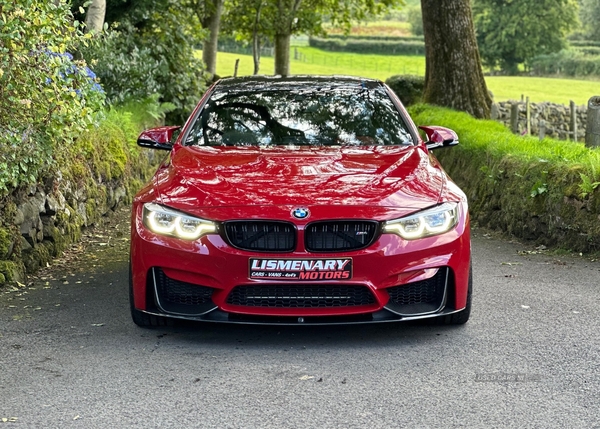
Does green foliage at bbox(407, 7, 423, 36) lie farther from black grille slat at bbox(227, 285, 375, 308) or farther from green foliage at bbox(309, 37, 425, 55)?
black grille slat at bbox(227, 285, 375, 308)

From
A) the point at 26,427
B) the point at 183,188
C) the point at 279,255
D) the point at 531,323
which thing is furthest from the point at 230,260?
the point at 531,323

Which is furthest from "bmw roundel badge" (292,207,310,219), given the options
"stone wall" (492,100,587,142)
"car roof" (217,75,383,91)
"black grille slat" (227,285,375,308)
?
"stone wall" (492,100,587,142)

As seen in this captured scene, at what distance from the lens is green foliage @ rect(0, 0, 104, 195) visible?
6.99m

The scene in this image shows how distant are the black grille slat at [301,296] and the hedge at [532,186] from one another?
3.74 meters

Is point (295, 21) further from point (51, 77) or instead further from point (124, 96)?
point (51, 77)

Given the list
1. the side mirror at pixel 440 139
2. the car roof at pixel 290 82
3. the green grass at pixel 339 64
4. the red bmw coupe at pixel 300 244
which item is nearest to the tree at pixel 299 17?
the green grass at pixel 339 64

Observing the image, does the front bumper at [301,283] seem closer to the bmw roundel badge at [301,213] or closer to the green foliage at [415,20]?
the bmw roundel badge at [301,213]

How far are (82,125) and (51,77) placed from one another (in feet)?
3.45

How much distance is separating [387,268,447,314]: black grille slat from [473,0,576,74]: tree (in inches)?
3113

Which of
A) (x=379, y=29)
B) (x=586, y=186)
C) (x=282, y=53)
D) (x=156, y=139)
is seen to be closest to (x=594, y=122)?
(x=586, y=186)

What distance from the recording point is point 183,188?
576 cm

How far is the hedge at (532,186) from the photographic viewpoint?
8.59 m

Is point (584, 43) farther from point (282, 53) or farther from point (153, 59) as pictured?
point (153, 59)

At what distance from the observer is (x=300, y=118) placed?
7051mm
